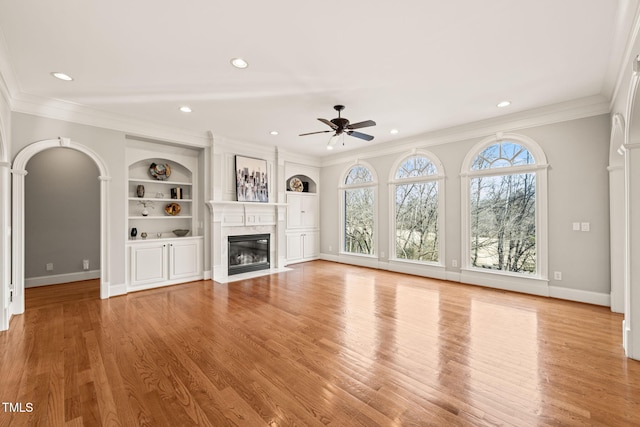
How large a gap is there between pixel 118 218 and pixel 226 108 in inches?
97.8

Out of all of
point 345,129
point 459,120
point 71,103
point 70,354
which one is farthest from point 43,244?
point 459,120

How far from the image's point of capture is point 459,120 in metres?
4.83

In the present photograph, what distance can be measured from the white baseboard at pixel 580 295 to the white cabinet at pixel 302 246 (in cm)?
514

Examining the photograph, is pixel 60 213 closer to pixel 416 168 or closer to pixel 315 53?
pixel 315 53

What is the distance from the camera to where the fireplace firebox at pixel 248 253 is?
590cm

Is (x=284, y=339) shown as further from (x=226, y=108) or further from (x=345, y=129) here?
(x=226, y=108)

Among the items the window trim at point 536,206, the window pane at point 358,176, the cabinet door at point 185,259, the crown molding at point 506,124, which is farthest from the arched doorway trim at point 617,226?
the cabinet door at point 185,259

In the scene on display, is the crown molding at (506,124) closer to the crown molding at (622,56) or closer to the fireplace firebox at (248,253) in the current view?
the crown molding at (622,56)

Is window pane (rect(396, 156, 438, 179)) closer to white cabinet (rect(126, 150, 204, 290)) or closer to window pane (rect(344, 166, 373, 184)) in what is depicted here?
window pane (rect(344, 166, 373, 184))

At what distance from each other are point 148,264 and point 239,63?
378 cm

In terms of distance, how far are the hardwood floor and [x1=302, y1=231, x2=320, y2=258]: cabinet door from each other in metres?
3.42

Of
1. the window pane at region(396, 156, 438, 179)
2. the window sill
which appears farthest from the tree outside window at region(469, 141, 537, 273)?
the window pane at region(396, 156, 438, 179)

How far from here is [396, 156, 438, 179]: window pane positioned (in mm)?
5719

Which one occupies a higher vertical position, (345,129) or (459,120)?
(459,120)
